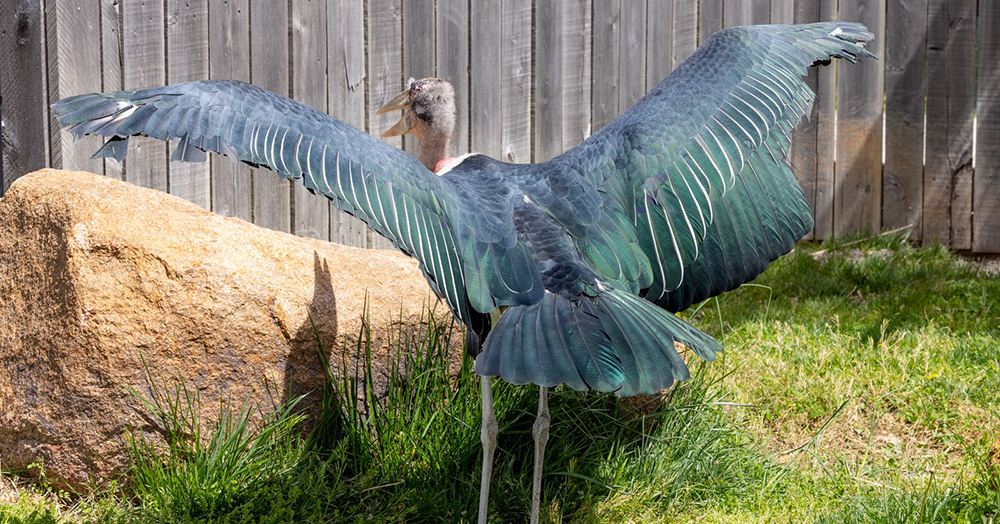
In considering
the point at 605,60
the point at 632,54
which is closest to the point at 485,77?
the point at 605,60

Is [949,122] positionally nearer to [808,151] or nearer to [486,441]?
[808,151]

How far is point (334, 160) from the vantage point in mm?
2729

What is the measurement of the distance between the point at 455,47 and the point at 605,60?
3.10ft

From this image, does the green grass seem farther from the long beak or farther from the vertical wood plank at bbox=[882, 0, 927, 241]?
the vertical wood plank at bbox=[882, 0, 927, 241]

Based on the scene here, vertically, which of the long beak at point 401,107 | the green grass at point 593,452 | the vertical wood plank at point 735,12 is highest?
the vertical wood plank at point 735,12

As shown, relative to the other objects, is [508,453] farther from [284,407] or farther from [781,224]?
[781,224]

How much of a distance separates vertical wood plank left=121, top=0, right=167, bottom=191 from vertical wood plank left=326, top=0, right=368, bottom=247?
2.75 ft

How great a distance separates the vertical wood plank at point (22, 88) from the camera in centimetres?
402

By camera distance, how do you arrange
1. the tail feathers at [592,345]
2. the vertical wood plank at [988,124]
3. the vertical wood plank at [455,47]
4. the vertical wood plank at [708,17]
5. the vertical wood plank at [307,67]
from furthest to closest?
the vertical wood plank at [988,124]
the vertical wood plank at [708,17]
the vertical wood plank at [455,47]
the vertical wood plank at [307,67]
the tail feathers at [592,345]

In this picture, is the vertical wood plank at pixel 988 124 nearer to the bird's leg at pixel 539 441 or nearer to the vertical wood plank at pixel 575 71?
the vertical wood plank at pixel 575 71

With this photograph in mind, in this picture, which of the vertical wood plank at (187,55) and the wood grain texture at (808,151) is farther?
the wood grain texture at (808,151)

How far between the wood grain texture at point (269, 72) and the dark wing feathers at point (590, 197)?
1.67m

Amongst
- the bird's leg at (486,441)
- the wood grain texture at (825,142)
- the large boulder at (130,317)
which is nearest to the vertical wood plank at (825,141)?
the wood grain texture at (825,142)

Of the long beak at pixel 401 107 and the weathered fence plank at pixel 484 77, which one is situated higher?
the weathered fence plank at pixel 484 77
